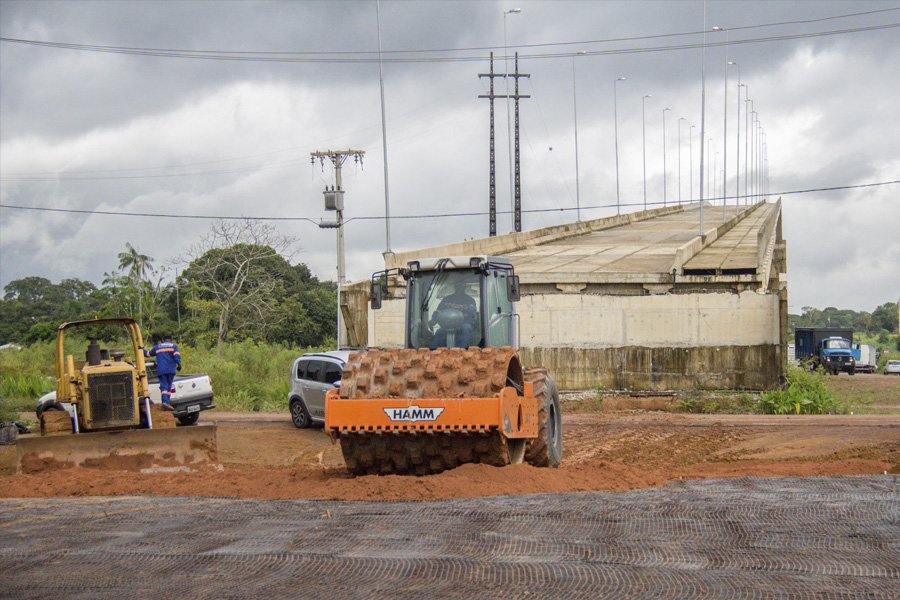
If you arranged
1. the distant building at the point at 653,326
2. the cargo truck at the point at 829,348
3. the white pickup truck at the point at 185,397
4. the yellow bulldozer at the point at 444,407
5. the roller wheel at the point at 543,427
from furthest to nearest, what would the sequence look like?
the cargo truck at the point at 829,348 → the distant building at the point at 653,326 → the white pickup truck at the point at 185,397 → the roller wheel at the point at 543,427 → the yellow bulldozer at the point at 444,407

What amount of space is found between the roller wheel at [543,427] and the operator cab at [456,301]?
0.75 metres

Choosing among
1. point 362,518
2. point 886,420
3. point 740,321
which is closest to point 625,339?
point 740,321

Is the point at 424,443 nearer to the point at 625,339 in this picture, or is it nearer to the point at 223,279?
the point at 625,339

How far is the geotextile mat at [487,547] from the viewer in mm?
5328

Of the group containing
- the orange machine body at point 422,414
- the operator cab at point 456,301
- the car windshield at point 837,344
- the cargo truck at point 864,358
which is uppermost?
the operator cab at point 456,301

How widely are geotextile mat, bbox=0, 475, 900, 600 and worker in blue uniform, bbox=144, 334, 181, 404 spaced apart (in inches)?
379

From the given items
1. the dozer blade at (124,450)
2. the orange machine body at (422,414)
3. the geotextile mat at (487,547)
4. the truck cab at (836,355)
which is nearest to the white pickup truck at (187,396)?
the dozer blade at (124,450)

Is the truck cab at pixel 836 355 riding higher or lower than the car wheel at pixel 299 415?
lower

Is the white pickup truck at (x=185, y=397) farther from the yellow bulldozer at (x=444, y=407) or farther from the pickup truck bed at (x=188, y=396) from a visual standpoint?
the yellow bulldozer at (x=444, y=407)

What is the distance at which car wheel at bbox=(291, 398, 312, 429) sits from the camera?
1955 cm

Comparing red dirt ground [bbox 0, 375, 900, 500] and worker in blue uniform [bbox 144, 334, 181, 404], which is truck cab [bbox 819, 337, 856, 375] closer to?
red dirt ground [bbox 0, 375, 900, 500]

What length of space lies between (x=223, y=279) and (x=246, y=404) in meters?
21.2

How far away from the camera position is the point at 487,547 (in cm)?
622

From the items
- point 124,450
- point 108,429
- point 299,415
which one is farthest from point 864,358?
point 124,450
